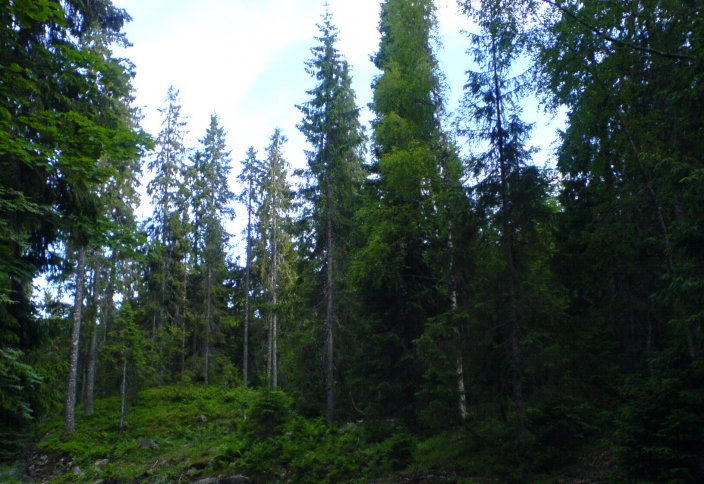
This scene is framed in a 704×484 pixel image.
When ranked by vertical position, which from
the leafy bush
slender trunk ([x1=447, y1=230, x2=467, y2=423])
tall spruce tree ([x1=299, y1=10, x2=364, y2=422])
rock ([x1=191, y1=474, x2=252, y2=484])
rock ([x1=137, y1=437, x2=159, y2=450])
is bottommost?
rock ([x1=191, y1=474, x2=252, y2=484])

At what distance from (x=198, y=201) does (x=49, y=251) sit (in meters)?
25.9

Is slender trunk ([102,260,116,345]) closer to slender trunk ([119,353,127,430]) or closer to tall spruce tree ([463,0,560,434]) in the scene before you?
slender trunk ([119,353,127,430])

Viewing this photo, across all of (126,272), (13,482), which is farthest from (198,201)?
(13,482)

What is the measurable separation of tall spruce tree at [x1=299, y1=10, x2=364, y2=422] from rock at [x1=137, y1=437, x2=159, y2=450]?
8.09 meters

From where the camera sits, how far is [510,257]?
11078mm

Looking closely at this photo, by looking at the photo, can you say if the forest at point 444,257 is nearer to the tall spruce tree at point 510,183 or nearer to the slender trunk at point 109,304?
the tall spruce tree at point 510,183

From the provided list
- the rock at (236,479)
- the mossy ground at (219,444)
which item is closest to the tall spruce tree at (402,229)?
the mossy ground at (219,444)

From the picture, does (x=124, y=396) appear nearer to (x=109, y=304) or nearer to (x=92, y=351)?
(x=92, y=351)

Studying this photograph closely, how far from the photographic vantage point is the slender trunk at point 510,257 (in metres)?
10.4

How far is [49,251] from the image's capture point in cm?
1032

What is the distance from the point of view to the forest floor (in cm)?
1165

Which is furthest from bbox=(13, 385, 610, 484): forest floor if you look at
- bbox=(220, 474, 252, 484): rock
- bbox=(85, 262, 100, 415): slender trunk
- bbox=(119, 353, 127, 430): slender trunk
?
bbox=(85, 262, 100, 415): slender trunk

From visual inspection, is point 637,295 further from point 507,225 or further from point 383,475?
point 383,475

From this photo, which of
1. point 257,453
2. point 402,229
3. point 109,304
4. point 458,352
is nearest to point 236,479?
point 257,453
